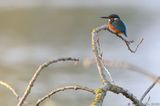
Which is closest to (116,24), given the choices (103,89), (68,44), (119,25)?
(119,25)

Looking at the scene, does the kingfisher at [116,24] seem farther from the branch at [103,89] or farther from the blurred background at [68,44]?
the blurred background at [68,44]

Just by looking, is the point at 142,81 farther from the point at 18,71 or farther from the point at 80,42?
the point at 80,42

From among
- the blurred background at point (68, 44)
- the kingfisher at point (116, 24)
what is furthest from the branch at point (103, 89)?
the blurred background at point (68, 44)

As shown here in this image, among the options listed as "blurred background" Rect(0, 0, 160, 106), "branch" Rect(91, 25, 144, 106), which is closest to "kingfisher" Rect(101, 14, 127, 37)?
"branch" Rect(91, 25, 144, 106)

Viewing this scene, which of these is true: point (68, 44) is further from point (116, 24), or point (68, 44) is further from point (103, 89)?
point (103, 89)

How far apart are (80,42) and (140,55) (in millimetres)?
1475

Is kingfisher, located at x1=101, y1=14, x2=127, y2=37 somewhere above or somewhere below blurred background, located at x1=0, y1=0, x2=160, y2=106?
above

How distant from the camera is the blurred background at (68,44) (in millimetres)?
6301

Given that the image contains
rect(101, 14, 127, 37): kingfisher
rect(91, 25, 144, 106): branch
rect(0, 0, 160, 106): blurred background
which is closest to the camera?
rect(91, 25, 144, 106): branch

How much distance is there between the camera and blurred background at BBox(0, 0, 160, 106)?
6.30 meters

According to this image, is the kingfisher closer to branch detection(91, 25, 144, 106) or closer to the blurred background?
branch detection(91, 25, 144, 106)

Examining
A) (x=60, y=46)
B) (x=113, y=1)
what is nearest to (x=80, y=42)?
(x=60, y=46)

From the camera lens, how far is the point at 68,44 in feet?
29.9

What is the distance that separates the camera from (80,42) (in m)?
9.06
